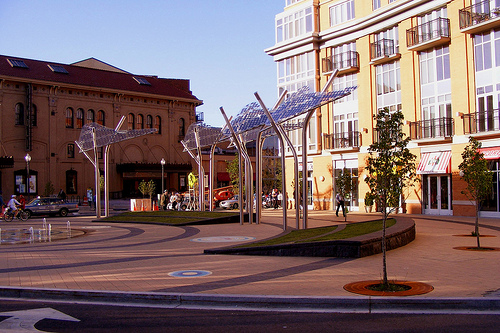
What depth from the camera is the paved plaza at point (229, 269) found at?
31.3 feet

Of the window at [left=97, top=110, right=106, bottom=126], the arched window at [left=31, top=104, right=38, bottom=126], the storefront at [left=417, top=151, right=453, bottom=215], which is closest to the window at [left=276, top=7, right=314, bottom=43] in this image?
the storefront at [left=417, top=151, right=453, bottom=215]

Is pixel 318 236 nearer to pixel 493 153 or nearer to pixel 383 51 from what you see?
pixel 493 153

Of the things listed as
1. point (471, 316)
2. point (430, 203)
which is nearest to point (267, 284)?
point (471, 316)

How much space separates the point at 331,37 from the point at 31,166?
32588 mm

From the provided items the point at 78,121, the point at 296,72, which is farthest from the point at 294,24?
the point at 78,121

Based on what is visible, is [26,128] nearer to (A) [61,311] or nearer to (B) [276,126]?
(B) [276,126]

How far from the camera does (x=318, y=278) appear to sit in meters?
10.4

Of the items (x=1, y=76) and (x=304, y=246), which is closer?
(x=304, y=246)

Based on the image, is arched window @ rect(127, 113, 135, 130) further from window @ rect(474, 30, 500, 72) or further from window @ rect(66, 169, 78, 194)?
window @ rect(474, 30, 500, 72)

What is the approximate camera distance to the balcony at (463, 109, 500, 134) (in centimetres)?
2816

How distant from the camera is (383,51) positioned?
35.6 metres

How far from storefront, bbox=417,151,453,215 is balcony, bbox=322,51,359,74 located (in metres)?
9.21

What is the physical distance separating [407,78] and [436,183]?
7.30 m

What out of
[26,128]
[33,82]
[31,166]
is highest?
[33,82]
